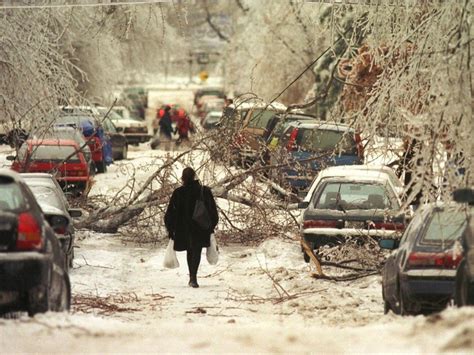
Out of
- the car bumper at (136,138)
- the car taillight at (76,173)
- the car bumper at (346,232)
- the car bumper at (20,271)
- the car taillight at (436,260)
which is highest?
the car bumper at (20,271)

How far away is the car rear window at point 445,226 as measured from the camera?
46.5 ft

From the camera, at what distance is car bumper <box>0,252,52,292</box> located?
12.2m

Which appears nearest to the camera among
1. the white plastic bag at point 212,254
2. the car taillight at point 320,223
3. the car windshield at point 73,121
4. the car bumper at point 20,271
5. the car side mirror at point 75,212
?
the car bumper at point 20,271

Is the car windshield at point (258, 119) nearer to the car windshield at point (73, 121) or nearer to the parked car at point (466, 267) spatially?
the car windshield at point (73, 121)

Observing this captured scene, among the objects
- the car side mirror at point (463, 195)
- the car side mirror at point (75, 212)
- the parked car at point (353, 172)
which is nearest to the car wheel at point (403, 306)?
the car side mirror at point (463, 195)

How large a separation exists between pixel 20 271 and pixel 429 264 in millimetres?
3986

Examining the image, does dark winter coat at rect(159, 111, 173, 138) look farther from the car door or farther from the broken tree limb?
the broken tree limb

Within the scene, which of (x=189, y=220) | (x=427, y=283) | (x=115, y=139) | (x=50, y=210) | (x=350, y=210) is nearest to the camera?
(x=427, y=283)

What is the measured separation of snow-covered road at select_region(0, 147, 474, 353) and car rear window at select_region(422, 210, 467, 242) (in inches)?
34.7

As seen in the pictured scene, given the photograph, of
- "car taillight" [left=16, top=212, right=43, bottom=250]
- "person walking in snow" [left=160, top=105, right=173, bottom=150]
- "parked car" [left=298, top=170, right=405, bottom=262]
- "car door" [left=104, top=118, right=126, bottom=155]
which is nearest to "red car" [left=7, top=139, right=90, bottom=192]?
"parked car" [left=298, top=170, right=405, bottom=262]

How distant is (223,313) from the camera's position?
15.9m

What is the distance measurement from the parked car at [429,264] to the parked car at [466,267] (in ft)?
3.38

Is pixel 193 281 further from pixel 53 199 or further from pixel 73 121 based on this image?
pixel 73 121

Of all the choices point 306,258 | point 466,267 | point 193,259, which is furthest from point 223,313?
point 306,258
